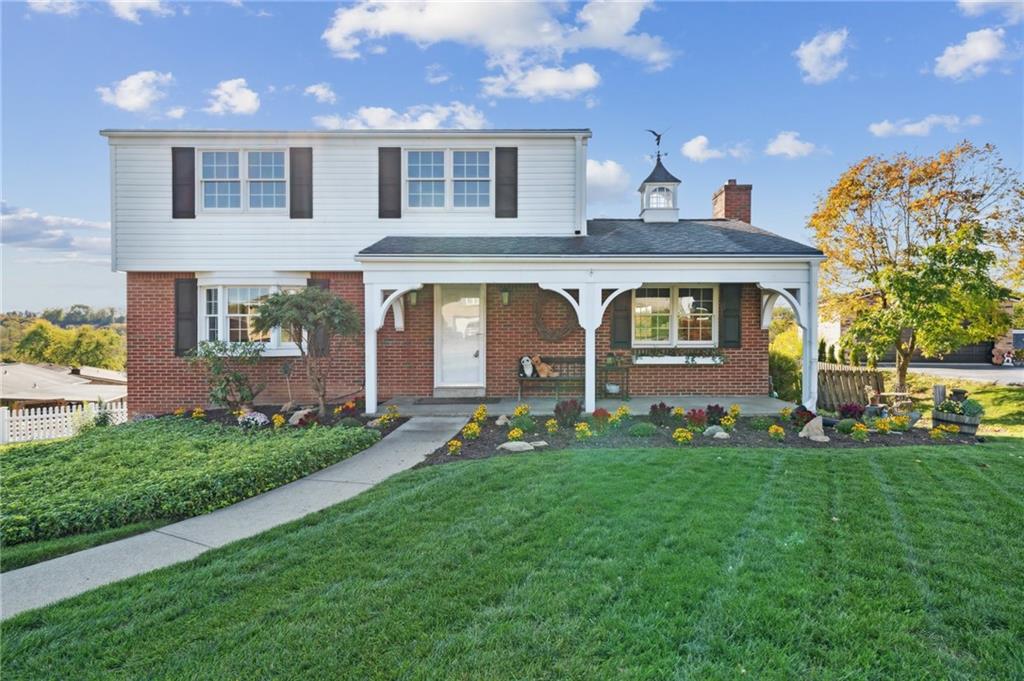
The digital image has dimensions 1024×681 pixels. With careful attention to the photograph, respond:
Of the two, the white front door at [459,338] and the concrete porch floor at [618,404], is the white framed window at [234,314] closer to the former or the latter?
the concrete porch floor at [618,404]

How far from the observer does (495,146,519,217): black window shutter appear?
10914 millimetres

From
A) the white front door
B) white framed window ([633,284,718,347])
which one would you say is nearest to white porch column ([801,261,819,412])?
white framed window ([633,284,718,347])

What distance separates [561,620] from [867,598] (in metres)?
1.91

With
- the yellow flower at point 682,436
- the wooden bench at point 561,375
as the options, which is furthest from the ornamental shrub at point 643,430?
the wooden bench at point 561,375

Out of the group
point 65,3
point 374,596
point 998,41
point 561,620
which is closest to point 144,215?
point 65,3

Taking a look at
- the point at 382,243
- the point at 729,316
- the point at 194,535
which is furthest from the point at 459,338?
the point at 194,535

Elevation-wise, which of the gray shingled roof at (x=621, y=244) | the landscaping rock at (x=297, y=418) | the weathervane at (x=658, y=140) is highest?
the weathervane at (x=658, y=140)

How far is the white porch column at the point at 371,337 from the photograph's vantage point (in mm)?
9281

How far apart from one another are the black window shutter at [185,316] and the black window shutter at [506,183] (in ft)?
22.5

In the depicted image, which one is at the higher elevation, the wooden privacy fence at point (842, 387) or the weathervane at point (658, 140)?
the weathervane at point (658, 140)

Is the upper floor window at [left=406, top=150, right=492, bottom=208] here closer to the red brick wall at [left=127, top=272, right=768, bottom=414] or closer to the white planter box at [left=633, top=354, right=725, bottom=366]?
the red brick wall at [left=127, top=272, right=768, bottom=414]

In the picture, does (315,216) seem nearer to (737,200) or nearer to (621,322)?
(621,322)

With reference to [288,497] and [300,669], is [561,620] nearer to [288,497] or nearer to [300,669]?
[300,669]

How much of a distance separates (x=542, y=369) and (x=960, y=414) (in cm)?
732
